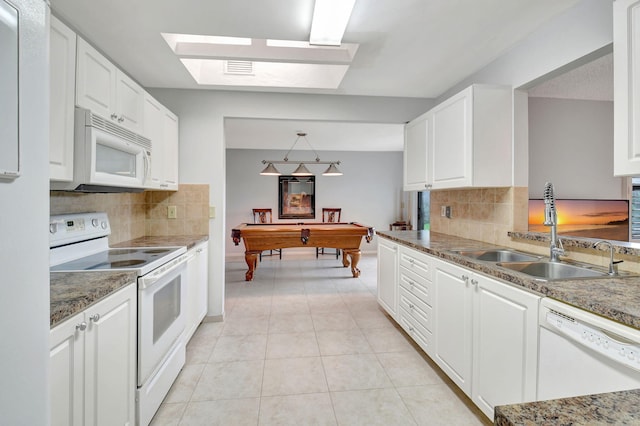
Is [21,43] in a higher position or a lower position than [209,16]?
lower

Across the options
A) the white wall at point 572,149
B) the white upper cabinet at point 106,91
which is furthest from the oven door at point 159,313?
the white wall at point 572,149

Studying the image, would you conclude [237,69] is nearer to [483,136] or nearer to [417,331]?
[483,136]

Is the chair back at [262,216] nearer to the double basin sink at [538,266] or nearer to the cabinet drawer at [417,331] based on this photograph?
the cabinet drawer at [417,331]

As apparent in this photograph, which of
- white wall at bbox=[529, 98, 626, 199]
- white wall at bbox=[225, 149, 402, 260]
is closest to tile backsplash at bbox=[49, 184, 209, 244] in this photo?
white wall at bbox=[529, 98, 626, 199]

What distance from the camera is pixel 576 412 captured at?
1.59ft

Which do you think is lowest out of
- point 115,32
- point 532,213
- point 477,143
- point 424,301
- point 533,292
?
point 424,301

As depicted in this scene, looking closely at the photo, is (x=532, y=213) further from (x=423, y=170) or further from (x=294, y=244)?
(x=294, y=244)

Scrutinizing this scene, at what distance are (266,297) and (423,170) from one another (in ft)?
8.16

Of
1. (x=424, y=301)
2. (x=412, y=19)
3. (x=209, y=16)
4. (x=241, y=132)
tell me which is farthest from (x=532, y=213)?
(x=241, y=132)

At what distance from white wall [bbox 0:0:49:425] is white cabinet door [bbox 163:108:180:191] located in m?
2.10

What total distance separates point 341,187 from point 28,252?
6.82 metres

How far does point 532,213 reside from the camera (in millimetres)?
2748

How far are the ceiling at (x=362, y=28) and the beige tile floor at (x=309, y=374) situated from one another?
7.78ft

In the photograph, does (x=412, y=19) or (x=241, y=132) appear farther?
(x=241, y=132)
